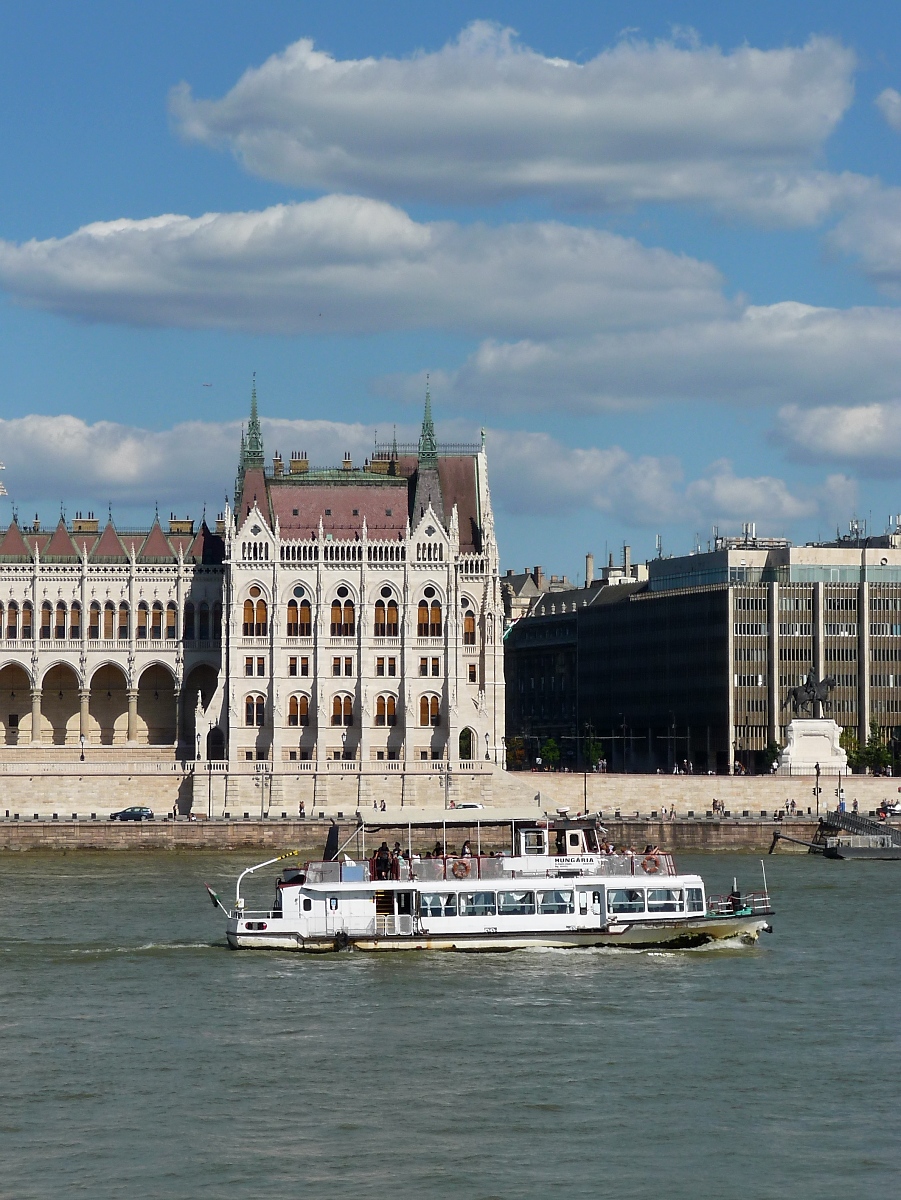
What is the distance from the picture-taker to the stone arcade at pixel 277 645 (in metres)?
153

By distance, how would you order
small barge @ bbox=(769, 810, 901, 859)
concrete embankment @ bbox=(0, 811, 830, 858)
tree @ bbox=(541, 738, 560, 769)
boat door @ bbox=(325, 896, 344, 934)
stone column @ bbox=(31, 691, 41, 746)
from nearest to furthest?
boat door @ bbox=(325, 896, 344, 934) → small barge @ bbox=(769, 810, 901, 859) → concrete embankment @ bbox=(0, 811, 830, 858) → stone column @ bbox=(31, 691, 41, 746) → tree @ bbox=(541, 738, 560, 769)

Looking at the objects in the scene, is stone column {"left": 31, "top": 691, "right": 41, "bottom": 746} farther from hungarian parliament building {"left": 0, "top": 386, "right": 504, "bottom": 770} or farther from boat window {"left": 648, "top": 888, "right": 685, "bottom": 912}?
boat window {"left": 648, "top": 888, "right": 685, "bottom": 912}

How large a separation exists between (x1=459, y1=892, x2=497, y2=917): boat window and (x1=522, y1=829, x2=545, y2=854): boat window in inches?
109

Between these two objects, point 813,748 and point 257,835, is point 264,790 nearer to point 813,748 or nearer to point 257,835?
point 257,835

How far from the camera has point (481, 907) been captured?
80.2 meters

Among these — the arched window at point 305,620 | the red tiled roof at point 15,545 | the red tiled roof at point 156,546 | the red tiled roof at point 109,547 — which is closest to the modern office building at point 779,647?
the arched window at point 305,620

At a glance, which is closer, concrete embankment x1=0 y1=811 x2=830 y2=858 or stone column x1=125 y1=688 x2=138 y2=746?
concrete embankment x1=0 y1=811 x2=830 y2=858

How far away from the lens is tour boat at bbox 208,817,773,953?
79875 mm

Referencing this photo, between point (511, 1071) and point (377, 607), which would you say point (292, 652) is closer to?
point (377, 607)

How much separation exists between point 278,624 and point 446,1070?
97543 millimetres

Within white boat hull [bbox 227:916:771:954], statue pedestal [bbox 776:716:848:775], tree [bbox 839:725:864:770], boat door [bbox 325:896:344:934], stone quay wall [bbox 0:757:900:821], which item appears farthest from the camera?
tree [bbox 839:725:864:770]

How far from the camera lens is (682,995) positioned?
7075 cm

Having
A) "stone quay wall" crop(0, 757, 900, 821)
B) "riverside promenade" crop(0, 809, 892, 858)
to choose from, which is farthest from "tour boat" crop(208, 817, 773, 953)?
"stone quay wall" crop(0, 757, 900, 821)

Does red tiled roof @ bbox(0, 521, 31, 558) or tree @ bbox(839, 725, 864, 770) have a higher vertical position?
red tiled roof @ bbox(0, 521, 31, 558)
